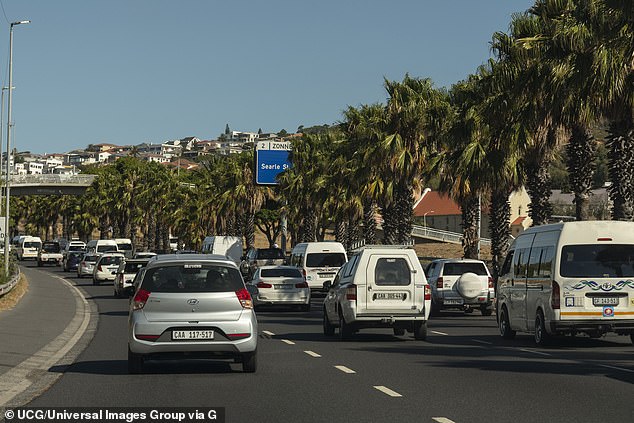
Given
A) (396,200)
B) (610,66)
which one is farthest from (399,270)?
(396,200)

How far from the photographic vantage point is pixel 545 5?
3475 cm

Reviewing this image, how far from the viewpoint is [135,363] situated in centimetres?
1578

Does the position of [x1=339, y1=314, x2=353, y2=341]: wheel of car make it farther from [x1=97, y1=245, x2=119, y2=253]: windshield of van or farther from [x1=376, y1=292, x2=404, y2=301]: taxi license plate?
[x1=97, y1=245, x2=119, y2=253]: windshield of van

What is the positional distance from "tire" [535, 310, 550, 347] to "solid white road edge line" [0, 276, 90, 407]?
9.35 meters

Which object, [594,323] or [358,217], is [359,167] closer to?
[358,217]

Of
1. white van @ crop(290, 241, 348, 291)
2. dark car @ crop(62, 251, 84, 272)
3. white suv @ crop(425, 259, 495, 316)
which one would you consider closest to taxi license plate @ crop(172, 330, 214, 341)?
white suv @ crop(425, 259, 495, 316)

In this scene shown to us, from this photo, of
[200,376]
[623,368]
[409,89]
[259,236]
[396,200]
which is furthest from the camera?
[259,236]

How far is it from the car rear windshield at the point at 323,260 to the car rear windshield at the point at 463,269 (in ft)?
34.0

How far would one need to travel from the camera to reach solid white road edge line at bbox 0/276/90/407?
1426 centimetres

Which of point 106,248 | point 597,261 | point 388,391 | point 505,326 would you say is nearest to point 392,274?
point 505,326

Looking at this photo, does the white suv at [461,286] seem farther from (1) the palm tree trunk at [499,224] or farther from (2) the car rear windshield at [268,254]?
(2) the car rear windshield at [268,254]

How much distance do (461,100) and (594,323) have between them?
24374 mm

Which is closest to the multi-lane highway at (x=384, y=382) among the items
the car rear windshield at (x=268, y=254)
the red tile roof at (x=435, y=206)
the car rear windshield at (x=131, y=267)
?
the car rear windshield at (x=131, y=267)

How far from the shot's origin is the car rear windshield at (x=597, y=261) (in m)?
21.1
